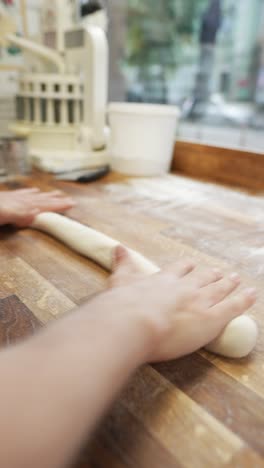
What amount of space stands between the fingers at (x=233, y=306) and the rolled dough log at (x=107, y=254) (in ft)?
0.05

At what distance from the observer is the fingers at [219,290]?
1.94 ft

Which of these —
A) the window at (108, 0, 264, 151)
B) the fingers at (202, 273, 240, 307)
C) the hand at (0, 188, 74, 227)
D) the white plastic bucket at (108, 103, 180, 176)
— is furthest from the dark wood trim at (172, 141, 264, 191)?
the fingers at (202, 273, 240, 307)

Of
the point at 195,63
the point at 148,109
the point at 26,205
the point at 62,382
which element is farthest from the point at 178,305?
the point at 195,63

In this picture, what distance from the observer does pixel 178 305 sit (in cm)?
54

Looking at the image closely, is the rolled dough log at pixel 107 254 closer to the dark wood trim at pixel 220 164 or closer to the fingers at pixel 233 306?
the fingers at pixel 233 306

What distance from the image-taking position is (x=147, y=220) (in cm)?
114

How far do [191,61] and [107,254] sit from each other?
1.83 metres

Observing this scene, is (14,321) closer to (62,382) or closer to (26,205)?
(62,382)

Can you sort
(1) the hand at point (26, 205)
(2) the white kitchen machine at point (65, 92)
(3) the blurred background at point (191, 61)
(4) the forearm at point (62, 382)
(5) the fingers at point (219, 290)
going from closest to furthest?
(4) the forearm at point (62, 382) → (5) the fingers at point (219, 290) → (1) the hand at point (26, 205) → (2) the white kitchen machine at point (65, 92) → (3) the blurred background at point (191, 61)

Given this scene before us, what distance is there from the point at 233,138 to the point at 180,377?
5.62ft

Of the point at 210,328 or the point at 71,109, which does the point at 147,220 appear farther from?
the point at 71,109

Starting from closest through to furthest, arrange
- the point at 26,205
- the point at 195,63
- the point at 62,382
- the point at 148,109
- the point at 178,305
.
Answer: the point at 62,382 → the point at 178,305 → the point at 26,205 → the point at 148,109 → the point at 195,63

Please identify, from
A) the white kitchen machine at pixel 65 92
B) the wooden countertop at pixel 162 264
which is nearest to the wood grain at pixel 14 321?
the wooden countertop at pixel 162 264

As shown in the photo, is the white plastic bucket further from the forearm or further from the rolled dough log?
the forearm
